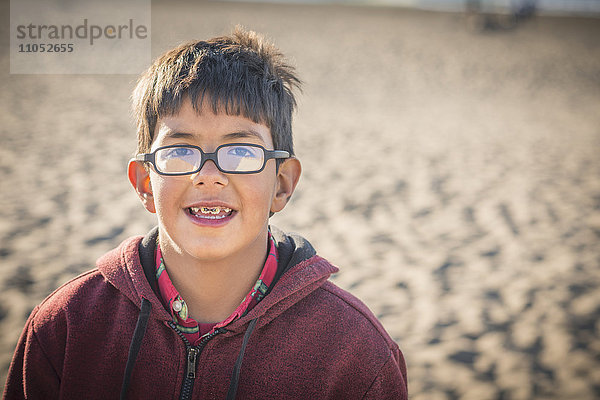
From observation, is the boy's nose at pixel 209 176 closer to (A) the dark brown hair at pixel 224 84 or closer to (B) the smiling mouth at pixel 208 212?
(B) the smiling mouth at pixel 208 212

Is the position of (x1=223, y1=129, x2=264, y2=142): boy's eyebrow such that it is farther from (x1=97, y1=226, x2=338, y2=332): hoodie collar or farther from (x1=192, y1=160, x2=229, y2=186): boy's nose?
(x1=97, y1=226, x2=338, y2=332): hoodie collar

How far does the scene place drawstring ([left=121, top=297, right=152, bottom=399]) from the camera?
55.7 inches

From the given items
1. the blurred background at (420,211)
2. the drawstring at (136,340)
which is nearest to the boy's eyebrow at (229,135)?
the drawstring at (136,340)

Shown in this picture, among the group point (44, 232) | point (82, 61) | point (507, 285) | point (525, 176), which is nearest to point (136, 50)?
point (82, 61)

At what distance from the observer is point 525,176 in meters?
6.27

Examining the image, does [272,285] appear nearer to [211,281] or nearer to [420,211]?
[211,281]

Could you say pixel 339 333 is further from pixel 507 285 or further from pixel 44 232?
pixel 44 232

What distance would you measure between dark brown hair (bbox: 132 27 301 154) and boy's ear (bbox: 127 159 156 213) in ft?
0.22

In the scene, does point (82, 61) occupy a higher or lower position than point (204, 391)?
higher

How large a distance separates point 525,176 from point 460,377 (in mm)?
4382

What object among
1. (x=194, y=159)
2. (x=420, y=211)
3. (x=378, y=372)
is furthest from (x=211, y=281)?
(x=420, y=211)

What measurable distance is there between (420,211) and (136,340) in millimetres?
4054

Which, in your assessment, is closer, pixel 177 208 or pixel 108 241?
pixel 177 208

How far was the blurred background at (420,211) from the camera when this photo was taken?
2.95 metres
